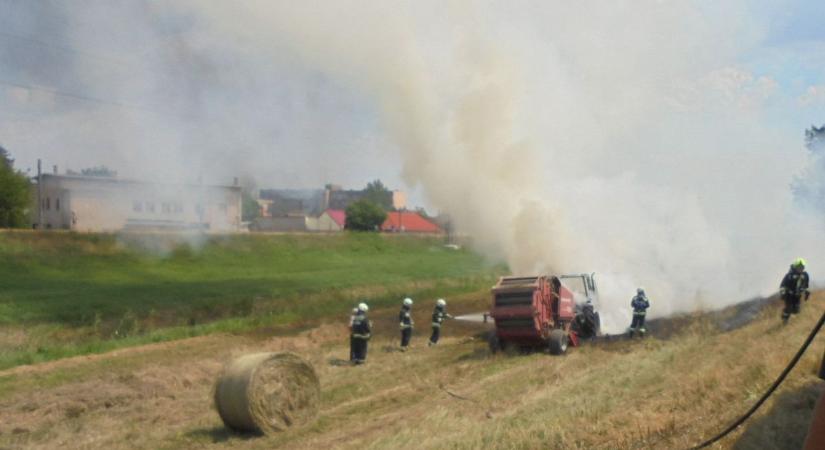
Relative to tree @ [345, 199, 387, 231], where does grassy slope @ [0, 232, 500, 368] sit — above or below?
below

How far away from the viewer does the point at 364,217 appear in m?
89.6

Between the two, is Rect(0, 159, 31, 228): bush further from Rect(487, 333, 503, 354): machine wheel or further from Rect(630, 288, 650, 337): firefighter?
Rect(630, 288, 650, 337): firefighter

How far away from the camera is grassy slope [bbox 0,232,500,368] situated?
3105 centimetres

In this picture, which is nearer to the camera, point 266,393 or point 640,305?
point 266,393

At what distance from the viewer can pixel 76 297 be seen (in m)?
35.8

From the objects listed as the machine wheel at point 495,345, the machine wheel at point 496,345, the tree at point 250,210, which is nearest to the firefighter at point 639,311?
the machine wheel at point 496,345

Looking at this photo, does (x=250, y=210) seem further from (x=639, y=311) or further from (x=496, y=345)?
(x=496, y=345)

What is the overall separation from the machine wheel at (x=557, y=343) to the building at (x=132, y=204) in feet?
72.1

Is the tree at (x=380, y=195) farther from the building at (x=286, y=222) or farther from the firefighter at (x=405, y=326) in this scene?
the firefighter at (x=405, y=326)

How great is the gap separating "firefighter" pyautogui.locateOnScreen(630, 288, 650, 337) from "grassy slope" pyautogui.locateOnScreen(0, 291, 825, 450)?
54.2 inches

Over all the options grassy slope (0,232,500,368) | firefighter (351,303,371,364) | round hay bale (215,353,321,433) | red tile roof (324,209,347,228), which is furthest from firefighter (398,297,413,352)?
red tile roof (324,209,347,228)

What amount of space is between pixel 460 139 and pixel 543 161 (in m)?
3.87

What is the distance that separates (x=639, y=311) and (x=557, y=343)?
15.4ft

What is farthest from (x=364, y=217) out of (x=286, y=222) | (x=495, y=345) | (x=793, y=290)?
(x=793, y=290)
